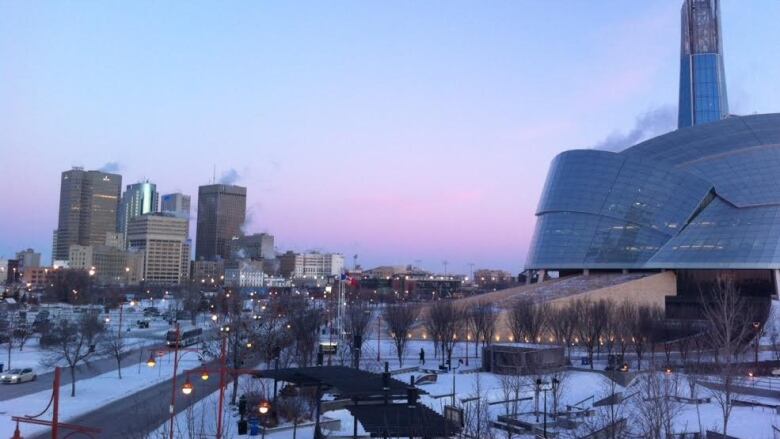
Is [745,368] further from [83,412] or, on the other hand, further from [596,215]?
[596,215]

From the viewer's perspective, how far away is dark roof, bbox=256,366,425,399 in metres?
19.3

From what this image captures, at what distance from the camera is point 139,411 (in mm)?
30703

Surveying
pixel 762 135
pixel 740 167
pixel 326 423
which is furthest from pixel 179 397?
pixel 762 135

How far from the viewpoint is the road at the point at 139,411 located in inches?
1059

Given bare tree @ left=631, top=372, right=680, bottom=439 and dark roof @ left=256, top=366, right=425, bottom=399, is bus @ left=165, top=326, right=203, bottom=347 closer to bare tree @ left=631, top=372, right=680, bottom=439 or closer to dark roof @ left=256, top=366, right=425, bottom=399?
dark roof @ left=256, top=366, right=425, bottom=399

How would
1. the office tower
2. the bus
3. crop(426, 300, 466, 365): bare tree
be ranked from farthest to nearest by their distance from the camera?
the office tower, the bus, crop(426, 300, 466, 365): bare tree

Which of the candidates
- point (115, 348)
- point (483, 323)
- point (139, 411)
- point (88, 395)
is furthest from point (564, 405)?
point (115, 348)

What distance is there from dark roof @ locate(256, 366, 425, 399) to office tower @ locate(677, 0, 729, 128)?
14742cm

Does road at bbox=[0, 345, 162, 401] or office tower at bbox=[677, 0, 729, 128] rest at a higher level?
office tower at bbox=[677, 0, 729, 128]

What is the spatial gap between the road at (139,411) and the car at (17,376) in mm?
7684

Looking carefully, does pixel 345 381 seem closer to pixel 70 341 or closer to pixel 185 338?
pixel 70 341

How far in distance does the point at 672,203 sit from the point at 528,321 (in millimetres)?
37723

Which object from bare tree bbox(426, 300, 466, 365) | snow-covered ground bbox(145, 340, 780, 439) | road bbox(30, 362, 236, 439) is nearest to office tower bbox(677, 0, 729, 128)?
bare tree bbox(426, 300, 466, 365)

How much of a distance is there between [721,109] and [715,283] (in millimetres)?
92202
